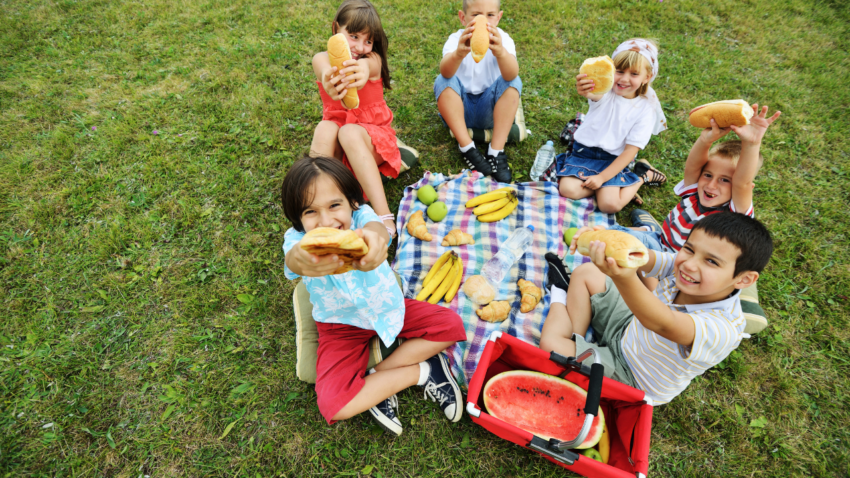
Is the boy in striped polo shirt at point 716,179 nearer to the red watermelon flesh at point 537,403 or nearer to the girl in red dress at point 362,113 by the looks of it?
the red watermelon flesh at point 537,403

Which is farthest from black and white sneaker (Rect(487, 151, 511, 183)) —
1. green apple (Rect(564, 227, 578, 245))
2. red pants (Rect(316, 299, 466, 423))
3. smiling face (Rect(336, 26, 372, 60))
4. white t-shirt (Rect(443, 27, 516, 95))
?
red pants (Rect(316, 299, 466, 423))

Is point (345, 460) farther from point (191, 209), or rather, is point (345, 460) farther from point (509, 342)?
point (191, 209)

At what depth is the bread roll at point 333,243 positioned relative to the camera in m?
1.83

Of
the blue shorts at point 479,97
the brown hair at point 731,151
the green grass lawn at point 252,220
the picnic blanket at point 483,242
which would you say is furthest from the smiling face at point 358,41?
the brown hair at point 731,151

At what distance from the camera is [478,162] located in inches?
171

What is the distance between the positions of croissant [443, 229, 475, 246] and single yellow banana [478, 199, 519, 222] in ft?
1.02

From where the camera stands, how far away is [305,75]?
537 centimetres

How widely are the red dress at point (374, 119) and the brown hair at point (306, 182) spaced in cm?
133

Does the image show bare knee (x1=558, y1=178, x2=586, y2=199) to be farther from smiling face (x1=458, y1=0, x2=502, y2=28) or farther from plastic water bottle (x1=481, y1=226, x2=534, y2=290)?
smiling face (x1=458, y1=0, x2=502, y2=28)

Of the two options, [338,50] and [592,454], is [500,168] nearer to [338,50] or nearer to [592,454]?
[338,50]

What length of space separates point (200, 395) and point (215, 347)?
383 mm

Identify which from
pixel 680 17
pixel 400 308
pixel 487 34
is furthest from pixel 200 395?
pixel 680 17

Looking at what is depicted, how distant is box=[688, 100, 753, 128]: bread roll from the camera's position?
266 cm

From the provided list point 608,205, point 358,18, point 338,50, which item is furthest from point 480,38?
point 608,205
